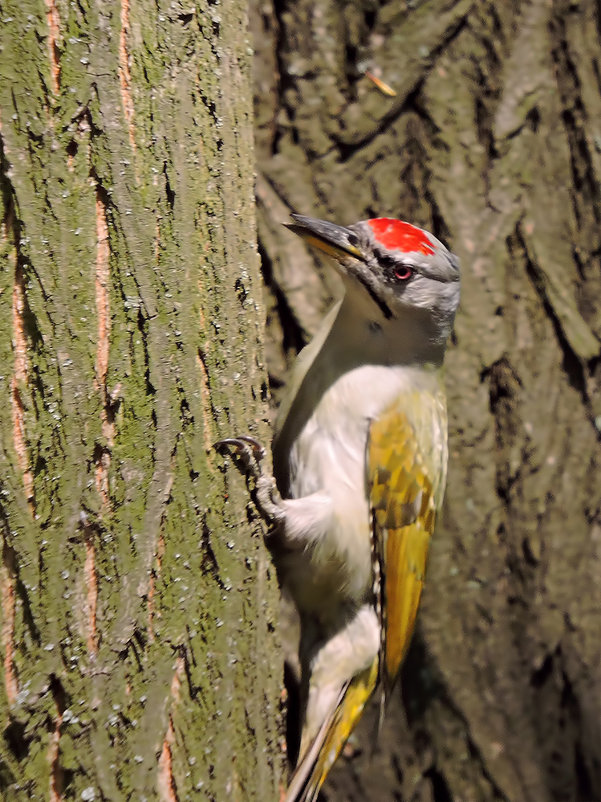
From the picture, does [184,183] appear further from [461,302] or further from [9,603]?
[461,302]

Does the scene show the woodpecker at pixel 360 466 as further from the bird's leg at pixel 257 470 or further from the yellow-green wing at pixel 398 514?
the bird's leg at pixel 257 470

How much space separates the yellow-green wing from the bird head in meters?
0.32

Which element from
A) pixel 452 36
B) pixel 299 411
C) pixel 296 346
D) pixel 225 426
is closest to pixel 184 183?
pixel 225 426

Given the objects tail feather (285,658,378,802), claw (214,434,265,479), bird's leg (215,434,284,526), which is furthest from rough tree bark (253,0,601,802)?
claw (214,434,265,479)

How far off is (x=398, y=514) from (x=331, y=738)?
0.72 m

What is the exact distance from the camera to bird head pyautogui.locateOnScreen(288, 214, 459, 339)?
8.30 ft

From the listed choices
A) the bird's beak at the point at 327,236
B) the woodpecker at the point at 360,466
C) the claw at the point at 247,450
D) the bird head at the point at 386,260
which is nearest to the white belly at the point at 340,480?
the woodpecker at the point at 360,466

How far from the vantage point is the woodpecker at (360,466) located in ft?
8.04

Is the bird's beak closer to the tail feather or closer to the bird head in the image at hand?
the bird head

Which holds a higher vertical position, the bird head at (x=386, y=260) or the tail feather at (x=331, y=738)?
the bird head at (x=386, y=260)

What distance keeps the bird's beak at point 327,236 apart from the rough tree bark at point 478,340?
1.70 ft

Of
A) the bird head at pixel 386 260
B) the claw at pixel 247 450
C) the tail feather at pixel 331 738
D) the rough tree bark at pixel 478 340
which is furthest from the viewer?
the rough tree bark at pixel 478 340

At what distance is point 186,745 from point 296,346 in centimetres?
176

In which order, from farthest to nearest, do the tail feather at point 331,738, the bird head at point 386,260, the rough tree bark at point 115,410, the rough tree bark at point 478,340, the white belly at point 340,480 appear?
the rough tree bark at point 478,340 < the bird head at point 386,260 < the white belly at point 340,480 < the tail feather at point 331,738 < the rough tree bark at point 115,410
